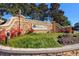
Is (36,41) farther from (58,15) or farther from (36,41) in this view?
(58,15)

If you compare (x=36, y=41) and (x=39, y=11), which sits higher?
(x=39, y=11)

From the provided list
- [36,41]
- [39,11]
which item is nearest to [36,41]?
[36,41]

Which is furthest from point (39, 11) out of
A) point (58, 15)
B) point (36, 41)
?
point (36, 41)

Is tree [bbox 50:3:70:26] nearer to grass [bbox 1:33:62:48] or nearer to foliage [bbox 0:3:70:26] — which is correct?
foliage [bbox 0:3:70:26]

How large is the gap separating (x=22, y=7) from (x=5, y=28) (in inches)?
19.1

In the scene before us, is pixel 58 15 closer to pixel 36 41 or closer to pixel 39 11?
pixel 39 11

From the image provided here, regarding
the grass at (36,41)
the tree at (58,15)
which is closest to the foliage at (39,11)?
the tree at (58,15)

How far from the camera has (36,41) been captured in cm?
440

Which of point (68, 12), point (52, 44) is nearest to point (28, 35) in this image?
point (52, 44)

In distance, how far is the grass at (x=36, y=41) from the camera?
4.38 meters

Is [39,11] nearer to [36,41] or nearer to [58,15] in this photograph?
[58,15]

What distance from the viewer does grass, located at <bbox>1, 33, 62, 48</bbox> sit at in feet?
14.4

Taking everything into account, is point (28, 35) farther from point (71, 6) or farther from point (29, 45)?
point (71, 6)

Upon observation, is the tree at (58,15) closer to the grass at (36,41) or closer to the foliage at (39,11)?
the foliage at (39,11)
